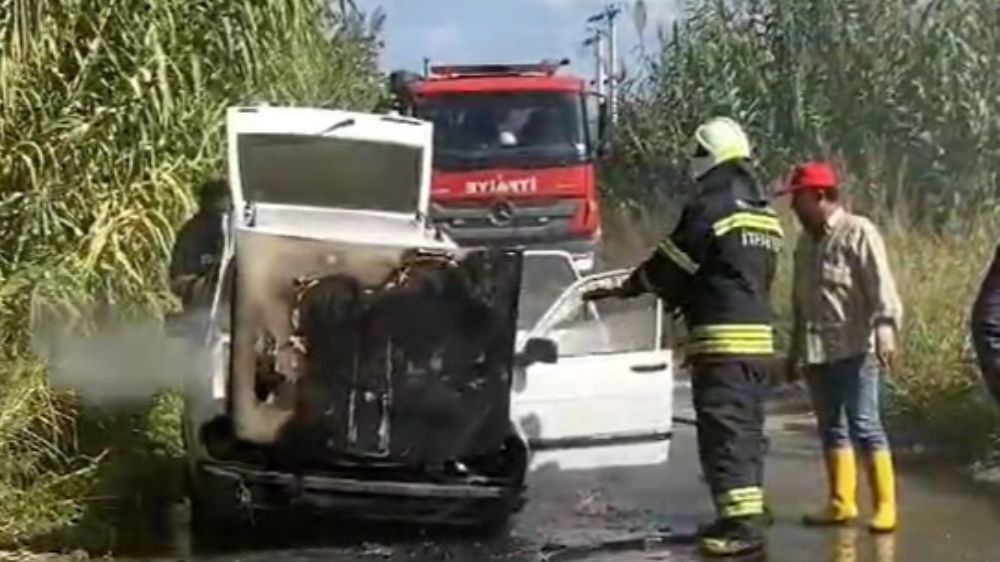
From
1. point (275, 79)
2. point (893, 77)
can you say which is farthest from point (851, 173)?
point (275, 79)

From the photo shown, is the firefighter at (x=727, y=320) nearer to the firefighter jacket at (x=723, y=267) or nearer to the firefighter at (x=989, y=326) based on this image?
the firefighter jacket at (x=723, y=267)

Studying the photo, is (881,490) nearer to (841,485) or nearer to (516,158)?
(841,485)

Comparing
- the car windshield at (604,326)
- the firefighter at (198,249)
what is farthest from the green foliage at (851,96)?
the firefighter at (198,249)

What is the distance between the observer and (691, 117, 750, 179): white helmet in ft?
27.7

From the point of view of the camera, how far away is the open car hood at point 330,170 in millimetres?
10633

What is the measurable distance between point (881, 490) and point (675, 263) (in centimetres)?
137

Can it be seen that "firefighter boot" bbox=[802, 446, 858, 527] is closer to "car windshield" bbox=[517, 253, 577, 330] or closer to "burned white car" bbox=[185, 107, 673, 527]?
"burned white car" bbox=[185, 107, 673, 527]

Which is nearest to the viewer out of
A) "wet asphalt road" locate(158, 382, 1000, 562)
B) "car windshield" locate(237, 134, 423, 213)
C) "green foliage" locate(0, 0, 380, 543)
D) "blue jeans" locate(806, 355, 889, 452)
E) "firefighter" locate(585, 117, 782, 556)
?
"firefighter" locate(585, 117, 782, 556)

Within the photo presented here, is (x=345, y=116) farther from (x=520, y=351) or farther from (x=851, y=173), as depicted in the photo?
(x=851, y=173)

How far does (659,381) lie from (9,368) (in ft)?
9.86

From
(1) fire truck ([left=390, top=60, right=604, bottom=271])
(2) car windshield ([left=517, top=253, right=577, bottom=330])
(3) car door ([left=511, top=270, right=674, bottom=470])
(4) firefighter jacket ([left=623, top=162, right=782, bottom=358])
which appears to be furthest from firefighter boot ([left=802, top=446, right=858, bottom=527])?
(1) fire truck ([left=390, top=60, right=604, bottom=271])

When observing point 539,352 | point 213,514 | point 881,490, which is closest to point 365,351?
point 213,514

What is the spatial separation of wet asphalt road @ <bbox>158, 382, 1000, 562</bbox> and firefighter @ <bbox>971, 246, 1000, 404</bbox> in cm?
71

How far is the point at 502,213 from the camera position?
2100 centimetres
